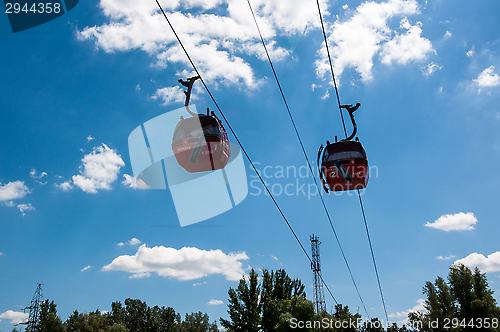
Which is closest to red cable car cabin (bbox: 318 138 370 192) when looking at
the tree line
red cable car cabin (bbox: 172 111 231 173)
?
red cable car cabin (bbox: 172 111 231 173)

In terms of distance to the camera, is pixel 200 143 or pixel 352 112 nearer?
pixel 200 143

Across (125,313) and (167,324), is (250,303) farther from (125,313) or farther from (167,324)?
(125,313)

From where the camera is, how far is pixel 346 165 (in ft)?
53.7

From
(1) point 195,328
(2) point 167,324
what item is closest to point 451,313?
(1) point 195,328

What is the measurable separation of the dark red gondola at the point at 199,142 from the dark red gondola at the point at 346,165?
5.78 m

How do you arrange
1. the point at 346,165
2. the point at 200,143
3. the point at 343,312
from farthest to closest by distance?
the point at 343,312, the point at 346,165, the point at 200,143

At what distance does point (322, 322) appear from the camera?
33625 millimetres

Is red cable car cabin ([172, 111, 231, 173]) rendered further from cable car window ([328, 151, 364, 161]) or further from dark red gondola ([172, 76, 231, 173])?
cable car window ([328, 151, 364, 161])

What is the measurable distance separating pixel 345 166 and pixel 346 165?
0.24ft

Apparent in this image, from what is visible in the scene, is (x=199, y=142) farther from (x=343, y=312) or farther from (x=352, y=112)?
(x=343, y=312)

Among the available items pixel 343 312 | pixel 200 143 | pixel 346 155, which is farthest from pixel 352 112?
pixel 343 312

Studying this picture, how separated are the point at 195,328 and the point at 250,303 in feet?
76.6

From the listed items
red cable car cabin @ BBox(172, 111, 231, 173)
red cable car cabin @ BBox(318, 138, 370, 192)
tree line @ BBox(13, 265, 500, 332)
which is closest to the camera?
red cable car cabin @ BBox(172, 111, 231, 173)

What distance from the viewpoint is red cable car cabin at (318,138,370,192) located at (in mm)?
16375
